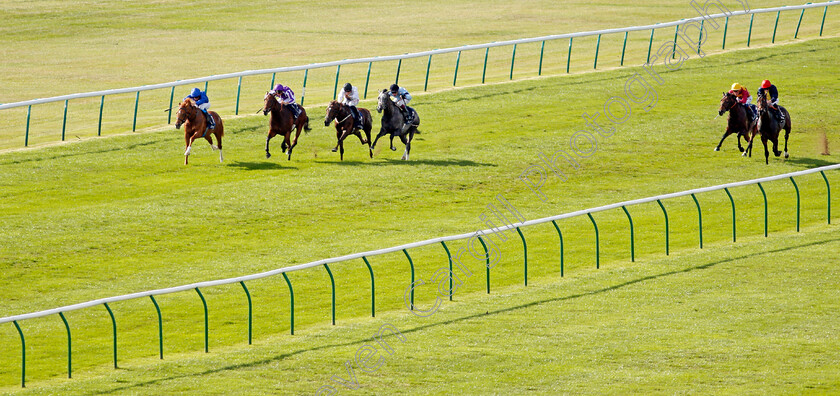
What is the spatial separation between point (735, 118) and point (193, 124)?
11.5m

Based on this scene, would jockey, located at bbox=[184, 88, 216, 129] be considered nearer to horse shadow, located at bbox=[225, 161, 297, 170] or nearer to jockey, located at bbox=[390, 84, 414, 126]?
horse shadow, located at bbox=[225, 161, 297, 170]

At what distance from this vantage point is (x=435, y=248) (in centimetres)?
2136

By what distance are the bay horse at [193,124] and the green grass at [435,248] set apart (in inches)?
20.2

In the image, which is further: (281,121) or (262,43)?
(262,43)

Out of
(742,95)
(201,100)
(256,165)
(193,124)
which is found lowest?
(256,165)

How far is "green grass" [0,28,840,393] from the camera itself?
14.8 metres

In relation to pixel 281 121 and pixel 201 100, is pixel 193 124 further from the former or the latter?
pixel 281 121

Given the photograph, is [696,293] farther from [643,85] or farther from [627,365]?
[643,85]

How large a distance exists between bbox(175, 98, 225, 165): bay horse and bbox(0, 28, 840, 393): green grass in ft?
1.69

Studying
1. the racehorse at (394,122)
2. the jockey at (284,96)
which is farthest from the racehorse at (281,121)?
the racehorse at (394,122)

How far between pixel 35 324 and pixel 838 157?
17.9 m

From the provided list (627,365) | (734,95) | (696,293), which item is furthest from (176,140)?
(627,365)

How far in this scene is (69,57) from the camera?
4075cm

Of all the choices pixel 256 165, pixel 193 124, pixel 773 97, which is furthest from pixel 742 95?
pixel 193 124
